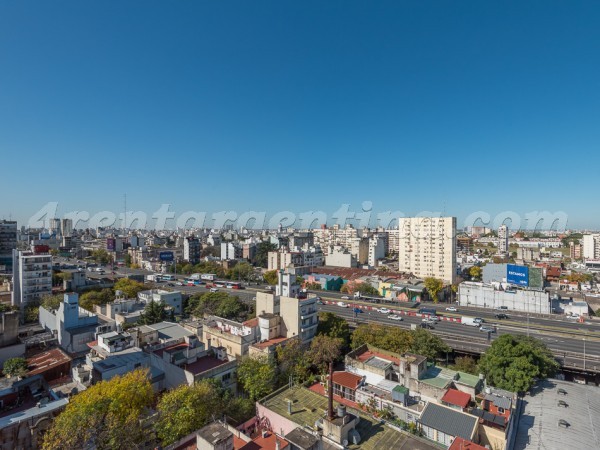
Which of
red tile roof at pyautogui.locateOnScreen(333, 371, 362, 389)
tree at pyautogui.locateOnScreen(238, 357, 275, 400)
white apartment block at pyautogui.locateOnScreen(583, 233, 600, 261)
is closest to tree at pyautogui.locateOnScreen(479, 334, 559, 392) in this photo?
red tile roof at pyautogui.locateOnScreen(333, 371, 362, 389)

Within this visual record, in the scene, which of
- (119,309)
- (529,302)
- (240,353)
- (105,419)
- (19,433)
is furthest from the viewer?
(529,302)

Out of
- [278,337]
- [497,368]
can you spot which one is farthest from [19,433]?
[497,368]

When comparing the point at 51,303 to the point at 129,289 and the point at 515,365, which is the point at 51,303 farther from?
the point at 515,365

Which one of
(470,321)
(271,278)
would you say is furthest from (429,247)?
(470,321)

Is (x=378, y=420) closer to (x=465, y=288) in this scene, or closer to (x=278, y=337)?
(x=278, y=337)

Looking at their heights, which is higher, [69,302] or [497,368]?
[69,302]

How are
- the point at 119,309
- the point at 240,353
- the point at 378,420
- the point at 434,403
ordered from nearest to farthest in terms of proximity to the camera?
1. the point at 378,420
2. the point at 434,403
3. the point at 240,353
4. the point at 119,309

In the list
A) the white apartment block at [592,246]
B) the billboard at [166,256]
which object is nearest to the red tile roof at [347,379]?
the billboard at [166,256]
